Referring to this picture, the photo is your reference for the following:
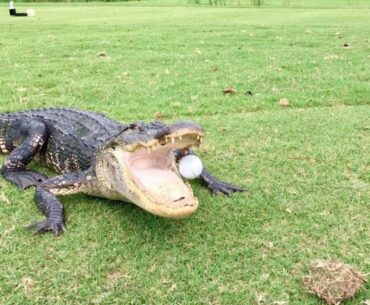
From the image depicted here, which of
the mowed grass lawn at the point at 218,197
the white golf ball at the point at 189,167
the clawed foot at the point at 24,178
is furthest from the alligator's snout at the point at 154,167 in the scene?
the clawed foot at the point at 24,178

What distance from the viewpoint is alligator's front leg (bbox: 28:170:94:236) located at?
3.09 metres

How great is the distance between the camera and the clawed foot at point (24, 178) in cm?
367

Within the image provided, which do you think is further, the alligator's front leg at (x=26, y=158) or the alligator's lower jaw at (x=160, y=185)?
the alligator's front leg at (x=26, y=158)

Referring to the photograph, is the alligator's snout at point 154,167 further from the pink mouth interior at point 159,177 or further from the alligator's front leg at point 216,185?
the alligator's front leg at point 216,185

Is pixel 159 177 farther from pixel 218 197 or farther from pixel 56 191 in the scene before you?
pixel 56 191

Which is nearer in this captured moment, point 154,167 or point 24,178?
point 154,167

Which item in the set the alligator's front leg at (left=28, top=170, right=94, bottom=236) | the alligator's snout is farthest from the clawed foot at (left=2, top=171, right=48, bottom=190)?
the alligator's snout

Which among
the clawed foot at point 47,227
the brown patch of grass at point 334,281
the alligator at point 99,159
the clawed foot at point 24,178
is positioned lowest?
the brown patch of grass at point 334,281

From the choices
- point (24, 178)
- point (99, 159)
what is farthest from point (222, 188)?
point (24, 178)

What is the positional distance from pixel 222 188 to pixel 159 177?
76 cm

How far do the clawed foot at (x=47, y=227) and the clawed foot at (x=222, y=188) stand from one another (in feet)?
3.52

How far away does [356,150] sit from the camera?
14.0 ft

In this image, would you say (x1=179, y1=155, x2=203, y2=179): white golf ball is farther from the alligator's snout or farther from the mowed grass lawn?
the mowed grass lawn

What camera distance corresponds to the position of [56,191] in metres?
3.41
